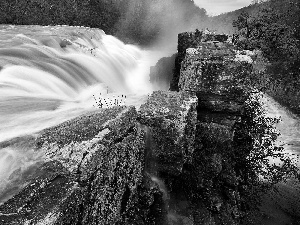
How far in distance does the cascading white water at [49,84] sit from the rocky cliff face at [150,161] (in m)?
Answer: 0.38

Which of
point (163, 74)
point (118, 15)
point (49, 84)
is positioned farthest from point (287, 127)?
point (118, 15)

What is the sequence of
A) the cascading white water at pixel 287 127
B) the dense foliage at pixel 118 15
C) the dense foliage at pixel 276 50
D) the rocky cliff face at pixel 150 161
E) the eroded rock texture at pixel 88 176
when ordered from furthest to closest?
the dense foliage at pixel 118 15
the dense foliage at pixel 276 50
the cascading white water at pixel 287 127
the rocky cliff face at pixel 150 161
the eroded rock texture at pixel 88 176

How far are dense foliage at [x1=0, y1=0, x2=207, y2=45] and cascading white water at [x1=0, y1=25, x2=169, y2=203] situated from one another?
13.5 m

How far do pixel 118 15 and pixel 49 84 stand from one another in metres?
34.1

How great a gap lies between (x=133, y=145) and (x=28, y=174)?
1546 mm

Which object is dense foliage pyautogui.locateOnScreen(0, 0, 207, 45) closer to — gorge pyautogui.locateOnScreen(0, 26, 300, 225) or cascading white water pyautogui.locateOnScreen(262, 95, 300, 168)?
gorge pyautogui.locateOnScreen(0, 26, 300, 225)

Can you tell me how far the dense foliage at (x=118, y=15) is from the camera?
27.2 meters

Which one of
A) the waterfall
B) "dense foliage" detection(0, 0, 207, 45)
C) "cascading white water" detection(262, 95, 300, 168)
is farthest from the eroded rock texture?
"dense foliage" detection(0, 0, 207, 45)

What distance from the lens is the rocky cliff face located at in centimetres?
244

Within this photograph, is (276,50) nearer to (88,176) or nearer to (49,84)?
(49,84)

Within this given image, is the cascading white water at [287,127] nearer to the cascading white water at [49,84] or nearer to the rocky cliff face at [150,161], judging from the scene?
the cascading white water at [49,84]

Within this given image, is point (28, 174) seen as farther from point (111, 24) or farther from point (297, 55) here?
point (111, 24)

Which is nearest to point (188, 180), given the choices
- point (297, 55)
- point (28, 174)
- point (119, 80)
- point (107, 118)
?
point (107, 118)

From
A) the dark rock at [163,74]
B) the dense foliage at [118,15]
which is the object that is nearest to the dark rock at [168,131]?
the dark rock at [163,74]
